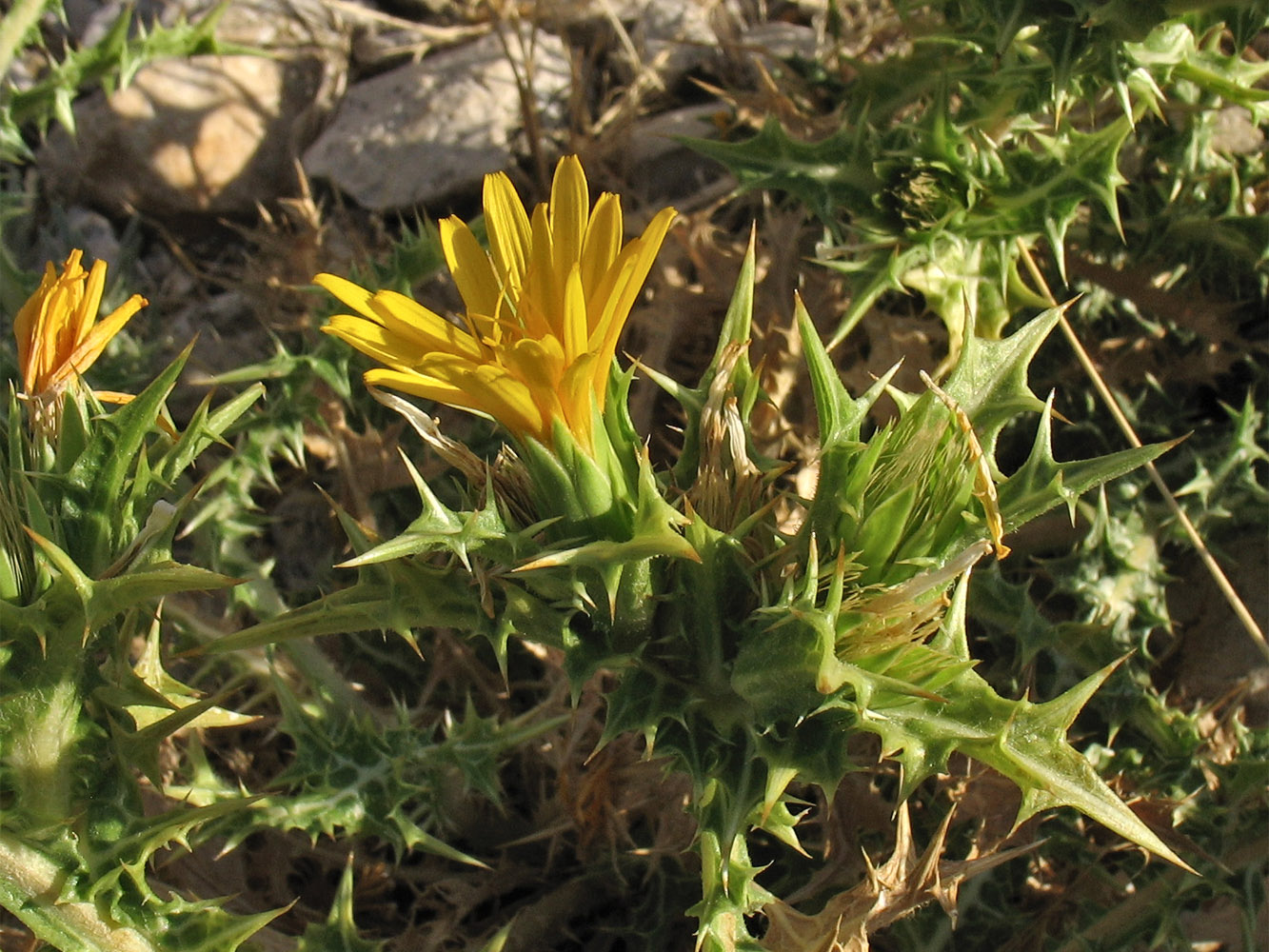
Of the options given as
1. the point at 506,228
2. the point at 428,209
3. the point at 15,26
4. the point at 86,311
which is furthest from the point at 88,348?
the point at 428,209

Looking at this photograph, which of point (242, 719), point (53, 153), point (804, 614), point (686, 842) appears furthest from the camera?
point (53, 153)

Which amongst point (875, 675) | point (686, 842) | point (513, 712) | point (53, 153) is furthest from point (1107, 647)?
point (53, 153)

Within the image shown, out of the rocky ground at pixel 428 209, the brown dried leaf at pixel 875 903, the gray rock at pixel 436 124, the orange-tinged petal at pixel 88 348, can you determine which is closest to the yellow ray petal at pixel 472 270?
the orange-tinged petal at pixel 88 348

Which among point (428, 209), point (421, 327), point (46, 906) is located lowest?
point (46, 906)

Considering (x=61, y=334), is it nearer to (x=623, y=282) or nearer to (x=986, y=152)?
(x=623, y=282)

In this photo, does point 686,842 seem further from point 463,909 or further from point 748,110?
point 748,110

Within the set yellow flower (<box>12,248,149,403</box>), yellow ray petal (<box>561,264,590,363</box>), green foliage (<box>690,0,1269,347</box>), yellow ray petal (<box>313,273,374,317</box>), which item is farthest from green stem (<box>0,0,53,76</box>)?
yellow ray petal (<box>561,264,590,363</box>)
